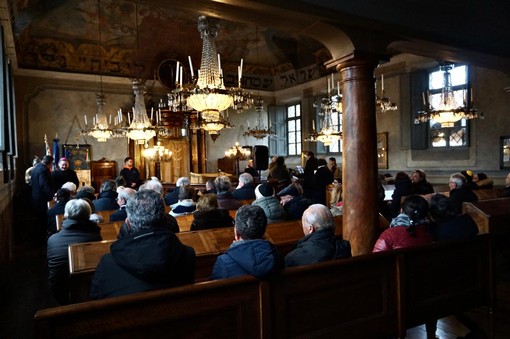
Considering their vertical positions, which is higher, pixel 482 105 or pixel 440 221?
pixel 482 105

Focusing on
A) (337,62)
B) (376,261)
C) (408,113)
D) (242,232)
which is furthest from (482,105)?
(242,232)

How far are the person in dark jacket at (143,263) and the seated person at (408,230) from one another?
1.65 m

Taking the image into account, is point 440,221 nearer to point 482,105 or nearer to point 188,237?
point 188,237

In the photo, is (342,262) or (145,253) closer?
(145,253)

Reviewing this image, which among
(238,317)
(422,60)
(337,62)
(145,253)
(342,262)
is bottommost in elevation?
(238,317)

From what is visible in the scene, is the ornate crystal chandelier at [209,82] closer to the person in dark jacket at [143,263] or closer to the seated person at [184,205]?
the seated person at [184,205]

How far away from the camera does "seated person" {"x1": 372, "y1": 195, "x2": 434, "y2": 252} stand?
2.98 metres

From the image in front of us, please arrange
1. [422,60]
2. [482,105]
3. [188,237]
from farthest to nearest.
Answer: [422,60]
[482,105]
[188,237]

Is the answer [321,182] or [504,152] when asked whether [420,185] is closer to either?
[321,182]

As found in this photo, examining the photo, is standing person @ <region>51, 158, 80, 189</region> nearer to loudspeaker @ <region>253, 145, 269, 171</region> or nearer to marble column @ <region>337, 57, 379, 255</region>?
loudspeaker @ <region>253, 145, 269, 171</region>

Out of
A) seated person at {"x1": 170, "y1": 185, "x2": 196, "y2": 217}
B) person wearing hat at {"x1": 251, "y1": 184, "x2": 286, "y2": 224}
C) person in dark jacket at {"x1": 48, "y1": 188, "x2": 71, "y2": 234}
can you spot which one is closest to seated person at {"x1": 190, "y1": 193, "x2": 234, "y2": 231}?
person wearing hat at {"x1": 251, "y1": 184, "x2": 286, "y2": 224}

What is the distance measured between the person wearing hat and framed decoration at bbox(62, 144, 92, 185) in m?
10.3

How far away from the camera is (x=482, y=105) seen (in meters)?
10.7

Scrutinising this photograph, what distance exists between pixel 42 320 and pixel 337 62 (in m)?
3.70
